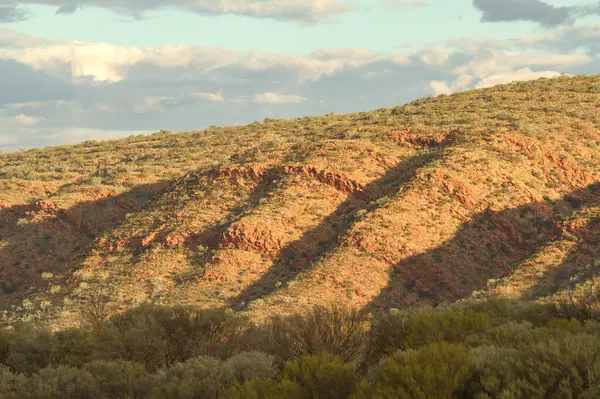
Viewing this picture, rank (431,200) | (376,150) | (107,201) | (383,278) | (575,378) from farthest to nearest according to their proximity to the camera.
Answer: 1. (107,201)
2. (376,150)
3. (431,200)
4. (383,278)
5. (575,378)

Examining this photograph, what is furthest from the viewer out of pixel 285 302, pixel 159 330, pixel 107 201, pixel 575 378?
pixel 107 201

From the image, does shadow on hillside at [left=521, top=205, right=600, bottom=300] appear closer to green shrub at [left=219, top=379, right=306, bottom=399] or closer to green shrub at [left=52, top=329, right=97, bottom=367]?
green shrub at [left=52, top=329, right=97, bottom=367]

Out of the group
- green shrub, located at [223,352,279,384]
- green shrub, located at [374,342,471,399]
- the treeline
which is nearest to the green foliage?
the treeline

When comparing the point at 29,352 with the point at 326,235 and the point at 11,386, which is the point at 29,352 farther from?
the point at 326,235

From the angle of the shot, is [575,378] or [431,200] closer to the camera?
[575,378]

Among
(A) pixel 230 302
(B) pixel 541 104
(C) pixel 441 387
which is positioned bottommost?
(A) pixel 230 302

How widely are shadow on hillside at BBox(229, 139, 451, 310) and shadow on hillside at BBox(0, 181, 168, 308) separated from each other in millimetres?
14337

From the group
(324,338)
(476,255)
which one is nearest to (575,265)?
(476,255)

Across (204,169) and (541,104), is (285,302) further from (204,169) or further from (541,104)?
(541,104)

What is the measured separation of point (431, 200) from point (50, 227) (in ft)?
99.0

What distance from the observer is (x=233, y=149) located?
70.2 metres

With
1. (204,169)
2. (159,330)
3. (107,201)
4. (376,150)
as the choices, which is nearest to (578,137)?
(376,150)

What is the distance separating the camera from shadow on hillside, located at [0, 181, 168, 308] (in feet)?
167

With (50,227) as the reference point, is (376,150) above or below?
above
